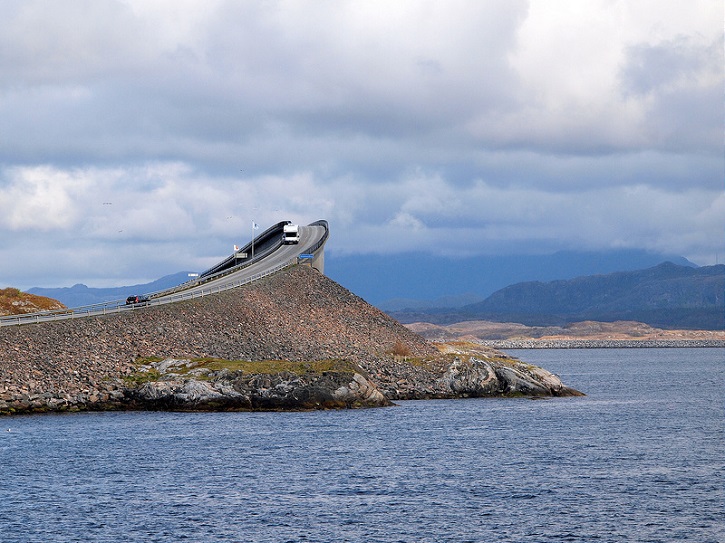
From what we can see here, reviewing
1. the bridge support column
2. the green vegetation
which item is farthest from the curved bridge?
the green vegetation

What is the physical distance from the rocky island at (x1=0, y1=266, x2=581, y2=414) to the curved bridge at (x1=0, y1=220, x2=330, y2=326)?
199 cm

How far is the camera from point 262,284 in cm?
11194

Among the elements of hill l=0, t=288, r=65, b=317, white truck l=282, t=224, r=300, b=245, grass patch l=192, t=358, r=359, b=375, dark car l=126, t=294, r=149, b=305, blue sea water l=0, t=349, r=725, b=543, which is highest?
white truck l=282, t=224, r=300, b=245

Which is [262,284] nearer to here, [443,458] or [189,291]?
[189,291]

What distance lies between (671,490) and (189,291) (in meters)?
66.0

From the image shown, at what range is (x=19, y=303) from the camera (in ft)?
381

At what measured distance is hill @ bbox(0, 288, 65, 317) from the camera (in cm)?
11262

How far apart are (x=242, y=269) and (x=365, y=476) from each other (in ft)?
237

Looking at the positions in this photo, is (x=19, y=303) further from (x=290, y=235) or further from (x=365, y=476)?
(x=365, y=476)

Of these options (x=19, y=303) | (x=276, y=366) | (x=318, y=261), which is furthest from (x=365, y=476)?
(x=318, y=261)

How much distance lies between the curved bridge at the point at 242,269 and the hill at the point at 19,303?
485 inches

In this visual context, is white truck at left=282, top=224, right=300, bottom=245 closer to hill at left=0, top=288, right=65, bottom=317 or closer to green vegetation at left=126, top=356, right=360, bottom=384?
hill at left=0, top=288, right=65, bottom=317

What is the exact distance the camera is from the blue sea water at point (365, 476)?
4369cm

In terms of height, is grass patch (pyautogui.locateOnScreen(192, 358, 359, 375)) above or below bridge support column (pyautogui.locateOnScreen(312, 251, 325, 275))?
below
